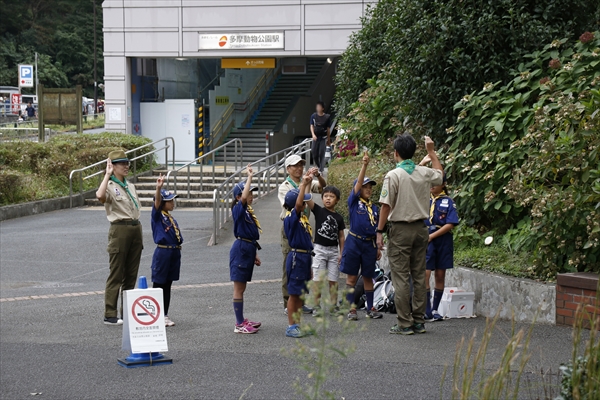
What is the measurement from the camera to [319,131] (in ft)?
61.8

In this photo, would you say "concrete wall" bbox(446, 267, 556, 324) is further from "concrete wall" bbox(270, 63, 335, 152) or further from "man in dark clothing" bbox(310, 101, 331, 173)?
"concrete wall" bbox(270, 63, 335, 152)

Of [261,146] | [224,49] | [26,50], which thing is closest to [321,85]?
[261,146]

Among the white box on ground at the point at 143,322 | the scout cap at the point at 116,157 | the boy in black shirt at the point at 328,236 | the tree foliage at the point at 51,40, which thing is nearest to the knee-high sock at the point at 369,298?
the boy in black shirt at the point at 328,236

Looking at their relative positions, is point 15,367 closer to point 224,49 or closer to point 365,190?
point 365,190

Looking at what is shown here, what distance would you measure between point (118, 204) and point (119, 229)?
0.92 feet

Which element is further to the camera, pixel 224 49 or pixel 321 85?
pixel 321 85

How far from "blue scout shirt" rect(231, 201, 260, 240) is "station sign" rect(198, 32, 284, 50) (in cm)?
2079

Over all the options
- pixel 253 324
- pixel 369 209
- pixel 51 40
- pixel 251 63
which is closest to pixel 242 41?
pixel 251 63

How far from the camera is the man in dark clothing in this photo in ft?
61.3

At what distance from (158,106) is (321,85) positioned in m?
9.59

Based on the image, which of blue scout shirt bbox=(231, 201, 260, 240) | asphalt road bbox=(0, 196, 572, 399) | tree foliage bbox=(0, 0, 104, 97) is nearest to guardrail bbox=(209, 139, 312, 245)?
asphalt road bbox=(0, 196, 572, 399)

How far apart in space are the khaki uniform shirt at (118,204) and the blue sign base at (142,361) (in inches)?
82.8

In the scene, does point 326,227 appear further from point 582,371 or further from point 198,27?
point 198,27

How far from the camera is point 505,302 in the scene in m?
8.62
